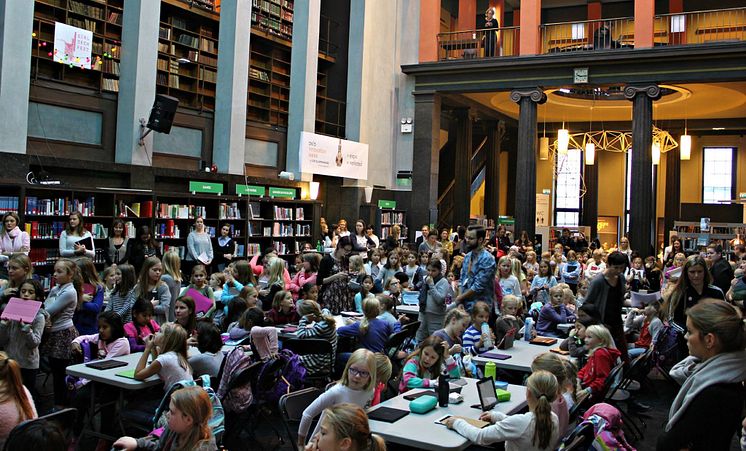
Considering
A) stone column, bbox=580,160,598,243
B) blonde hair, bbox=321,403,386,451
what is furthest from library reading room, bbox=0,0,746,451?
stone column, bbox=580,160,598,243

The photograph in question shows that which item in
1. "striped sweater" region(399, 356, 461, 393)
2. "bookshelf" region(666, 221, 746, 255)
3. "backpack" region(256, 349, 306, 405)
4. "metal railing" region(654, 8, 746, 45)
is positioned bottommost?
"backpack" region(256, 349, 306, 405)

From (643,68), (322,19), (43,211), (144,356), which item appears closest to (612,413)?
(144,356)

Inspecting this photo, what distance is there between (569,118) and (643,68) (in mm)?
7651

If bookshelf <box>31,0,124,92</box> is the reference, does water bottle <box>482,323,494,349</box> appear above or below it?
below

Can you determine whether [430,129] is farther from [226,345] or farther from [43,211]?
[226,345]

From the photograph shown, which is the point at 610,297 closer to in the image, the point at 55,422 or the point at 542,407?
the point at 542,407

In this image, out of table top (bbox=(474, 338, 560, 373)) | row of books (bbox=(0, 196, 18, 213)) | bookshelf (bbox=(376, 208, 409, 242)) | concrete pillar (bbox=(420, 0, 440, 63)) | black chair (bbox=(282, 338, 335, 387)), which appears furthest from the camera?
concrete pillar (bbox=(420, 0, 440, 63))

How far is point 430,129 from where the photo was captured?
17516 millimetres

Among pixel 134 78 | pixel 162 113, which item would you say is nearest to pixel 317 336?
pixel 162 113

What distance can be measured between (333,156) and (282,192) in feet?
5.32

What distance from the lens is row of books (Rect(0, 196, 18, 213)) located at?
28.6ft

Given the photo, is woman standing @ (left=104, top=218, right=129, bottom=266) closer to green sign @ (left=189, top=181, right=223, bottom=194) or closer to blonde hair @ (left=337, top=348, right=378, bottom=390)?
green sign @ (left=189, top=181, right=223, bottom=194)

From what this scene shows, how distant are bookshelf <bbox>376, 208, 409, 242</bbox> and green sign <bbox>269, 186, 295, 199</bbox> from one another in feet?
10.5

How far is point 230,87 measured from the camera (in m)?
13.2
